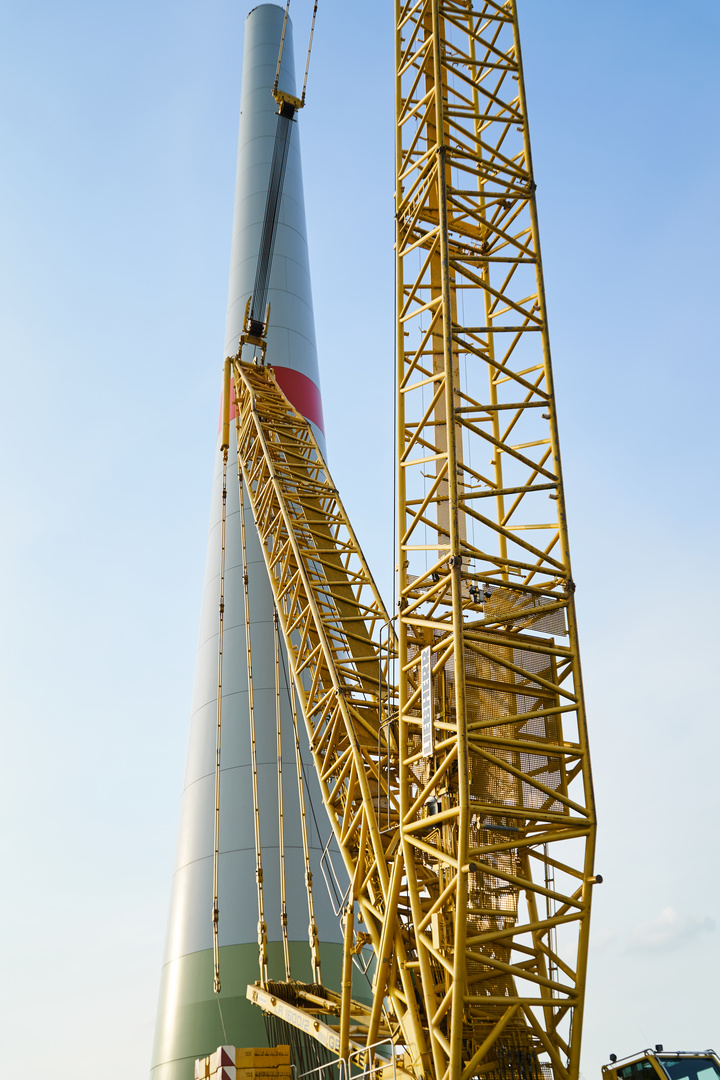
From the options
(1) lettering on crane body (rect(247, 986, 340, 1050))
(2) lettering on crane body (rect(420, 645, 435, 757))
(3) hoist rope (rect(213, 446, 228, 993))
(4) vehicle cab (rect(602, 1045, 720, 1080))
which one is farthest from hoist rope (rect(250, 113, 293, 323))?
(4) vehicle cab (rect(602, 1045, 720, 1080))

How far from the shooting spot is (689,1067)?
1359 cm

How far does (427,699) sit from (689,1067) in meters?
6.05

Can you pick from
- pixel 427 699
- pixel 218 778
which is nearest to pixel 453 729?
pixel 427 699

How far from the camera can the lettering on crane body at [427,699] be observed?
14535 millimetres

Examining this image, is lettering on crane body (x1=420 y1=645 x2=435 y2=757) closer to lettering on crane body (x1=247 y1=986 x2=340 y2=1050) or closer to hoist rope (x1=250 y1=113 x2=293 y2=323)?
lettering on crane body (x1=247 y1=986 x2=340 y2=1050)

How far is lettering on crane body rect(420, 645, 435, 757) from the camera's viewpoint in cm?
1454

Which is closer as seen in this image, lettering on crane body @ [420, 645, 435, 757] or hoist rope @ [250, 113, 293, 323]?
lettering on crane body @ [420, 645, 435, 757]

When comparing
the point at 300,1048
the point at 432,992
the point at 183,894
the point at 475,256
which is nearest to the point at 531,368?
the point at 475,256

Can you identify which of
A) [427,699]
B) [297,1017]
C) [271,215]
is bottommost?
[297,1017]

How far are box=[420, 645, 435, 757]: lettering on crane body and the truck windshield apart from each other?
5163mm

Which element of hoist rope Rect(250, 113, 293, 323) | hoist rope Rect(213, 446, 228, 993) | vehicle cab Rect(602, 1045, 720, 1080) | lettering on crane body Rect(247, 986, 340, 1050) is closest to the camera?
vehicle cab Rect(602, 1045, 720, 1080)

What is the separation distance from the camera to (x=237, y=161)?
39.5 metres

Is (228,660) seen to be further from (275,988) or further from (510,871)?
(510,871)

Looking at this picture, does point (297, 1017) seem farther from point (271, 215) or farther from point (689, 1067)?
point (271, 215)
